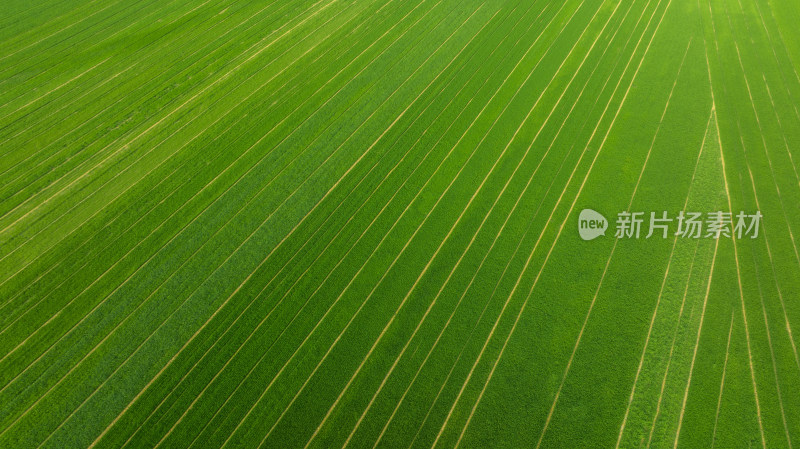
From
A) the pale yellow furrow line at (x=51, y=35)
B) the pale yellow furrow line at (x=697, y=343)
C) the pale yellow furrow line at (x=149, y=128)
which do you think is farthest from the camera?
the pale yellow furrow line at (x=51, y=35)

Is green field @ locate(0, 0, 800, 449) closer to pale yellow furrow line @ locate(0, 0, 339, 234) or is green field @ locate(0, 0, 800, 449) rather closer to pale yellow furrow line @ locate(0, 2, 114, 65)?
pale yellow furrow line @ locate(0, 0, 339, 234)

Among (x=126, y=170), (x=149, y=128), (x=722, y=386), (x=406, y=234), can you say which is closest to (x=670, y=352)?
(x=722, y=386)

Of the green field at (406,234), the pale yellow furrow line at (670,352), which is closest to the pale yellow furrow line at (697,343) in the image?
the green field at (406,234)

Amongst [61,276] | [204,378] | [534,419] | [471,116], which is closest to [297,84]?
[471,116]

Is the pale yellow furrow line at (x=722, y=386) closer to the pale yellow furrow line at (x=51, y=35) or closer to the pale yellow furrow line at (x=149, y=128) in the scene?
the pale yellow furrow line at (x=149, y=128)

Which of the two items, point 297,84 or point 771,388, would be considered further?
point 297,84

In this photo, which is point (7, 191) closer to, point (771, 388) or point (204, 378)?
point (204, 378)
